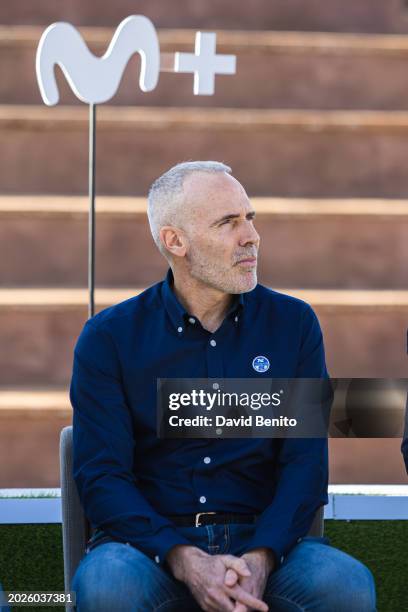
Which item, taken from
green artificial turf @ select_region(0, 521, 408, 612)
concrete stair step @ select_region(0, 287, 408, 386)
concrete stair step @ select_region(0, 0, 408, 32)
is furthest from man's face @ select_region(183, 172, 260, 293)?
concrete stair step @ select_region(0, 0, 408, 32)

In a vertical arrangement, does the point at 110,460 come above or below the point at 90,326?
below

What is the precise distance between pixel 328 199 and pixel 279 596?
146 inches

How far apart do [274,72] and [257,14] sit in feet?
1.07

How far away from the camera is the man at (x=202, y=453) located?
172cm

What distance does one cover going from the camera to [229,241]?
6.29ft

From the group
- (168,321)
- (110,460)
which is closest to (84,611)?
(110,460)

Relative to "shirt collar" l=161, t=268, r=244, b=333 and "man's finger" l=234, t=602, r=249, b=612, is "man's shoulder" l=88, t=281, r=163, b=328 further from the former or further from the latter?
"man's finger" l=234, t=602, r=249, b=612

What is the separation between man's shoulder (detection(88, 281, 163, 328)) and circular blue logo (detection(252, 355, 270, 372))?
22 centimetres

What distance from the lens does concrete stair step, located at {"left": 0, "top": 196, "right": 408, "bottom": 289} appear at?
5.18 m

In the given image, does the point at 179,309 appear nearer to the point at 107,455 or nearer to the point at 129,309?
the point at 129,309

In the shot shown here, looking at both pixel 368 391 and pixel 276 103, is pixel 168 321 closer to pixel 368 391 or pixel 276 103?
pixel 368 391

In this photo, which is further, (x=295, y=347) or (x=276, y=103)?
(x=276, y=103)

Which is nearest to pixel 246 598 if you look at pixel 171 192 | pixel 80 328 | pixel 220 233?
pixel 220 233

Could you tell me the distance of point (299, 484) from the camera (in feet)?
6.07
